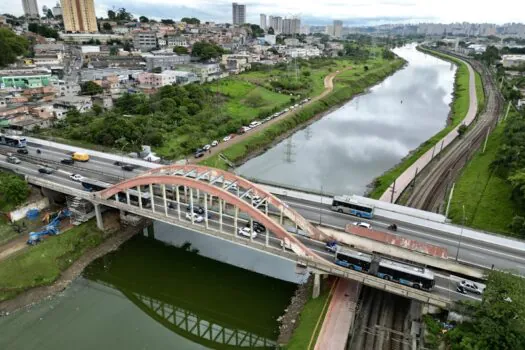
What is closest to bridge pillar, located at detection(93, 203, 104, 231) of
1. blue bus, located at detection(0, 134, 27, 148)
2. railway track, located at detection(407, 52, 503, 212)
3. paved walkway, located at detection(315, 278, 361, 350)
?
blue bus, located at detection(0, 134, 27, 148)

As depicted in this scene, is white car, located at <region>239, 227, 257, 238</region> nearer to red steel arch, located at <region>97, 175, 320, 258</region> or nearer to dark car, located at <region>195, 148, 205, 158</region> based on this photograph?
red steel arch, located at <region>97, 175, 320, 258</region>

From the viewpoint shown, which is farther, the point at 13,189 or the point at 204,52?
the point at 204,52

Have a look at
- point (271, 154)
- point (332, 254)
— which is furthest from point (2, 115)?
point (332, 254)

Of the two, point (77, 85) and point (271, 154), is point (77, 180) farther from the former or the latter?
point (77, 85)

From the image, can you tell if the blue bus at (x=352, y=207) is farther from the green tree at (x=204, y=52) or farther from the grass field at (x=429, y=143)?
the green tree at (x=204, y=52)

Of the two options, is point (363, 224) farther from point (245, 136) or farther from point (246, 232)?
point (245, 136)

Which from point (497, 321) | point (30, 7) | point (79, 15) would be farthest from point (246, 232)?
point (30, 7)

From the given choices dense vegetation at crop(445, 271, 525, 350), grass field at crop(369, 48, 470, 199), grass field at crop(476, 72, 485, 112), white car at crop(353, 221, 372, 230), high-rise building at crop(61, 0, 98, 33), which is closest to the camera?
dense vegetation at crop(445, 271, 525, 350)
